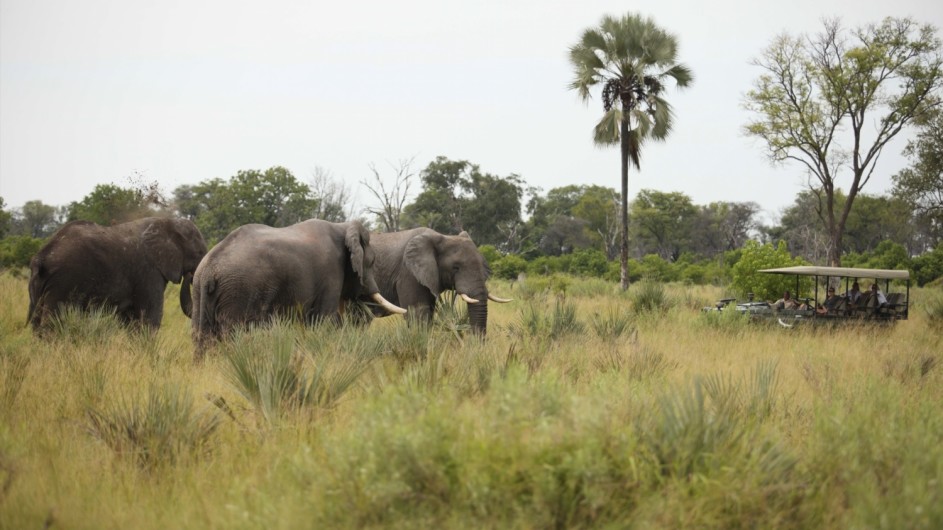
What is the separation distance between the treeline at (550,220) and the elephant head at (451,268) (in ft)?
39.9

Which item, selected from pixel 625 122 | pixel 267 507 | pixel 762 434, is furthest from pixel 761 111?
pixel 267 507

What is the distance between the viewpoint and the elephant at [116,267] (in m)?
9.07

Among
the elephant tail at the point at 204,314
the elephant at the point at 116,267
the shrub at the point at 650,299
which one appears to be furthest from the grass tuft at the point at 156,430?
the shrub at the point at 650,299

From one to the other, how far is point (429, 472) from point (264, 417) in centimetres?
196

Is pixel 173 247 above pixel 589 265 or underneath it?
above

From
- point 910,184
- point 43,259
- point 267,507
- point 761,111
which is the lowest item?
point 267,507

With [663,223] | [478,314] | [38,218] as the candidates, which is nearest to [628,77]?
[478,314]

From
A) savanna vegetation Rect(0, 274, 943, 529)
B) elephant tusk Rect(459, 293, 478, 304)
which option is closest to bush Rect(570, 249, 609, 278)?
elephant tusk Rect(459, 293, 478, 304)

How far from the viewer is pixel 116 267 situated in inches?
379

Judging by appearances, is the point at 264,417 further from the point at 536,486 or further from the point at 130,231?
the point at 130,231

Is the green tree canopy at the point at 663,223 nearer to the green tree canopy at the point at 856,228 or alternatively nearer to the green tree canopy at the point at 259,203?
the green tree canopy at the point at 856,228

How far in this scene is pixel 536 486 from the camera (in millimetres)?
3609

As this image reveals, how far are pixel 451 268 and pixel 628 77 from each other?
666 inches

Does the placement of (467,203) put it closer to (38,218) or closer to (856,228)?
(856,228)
